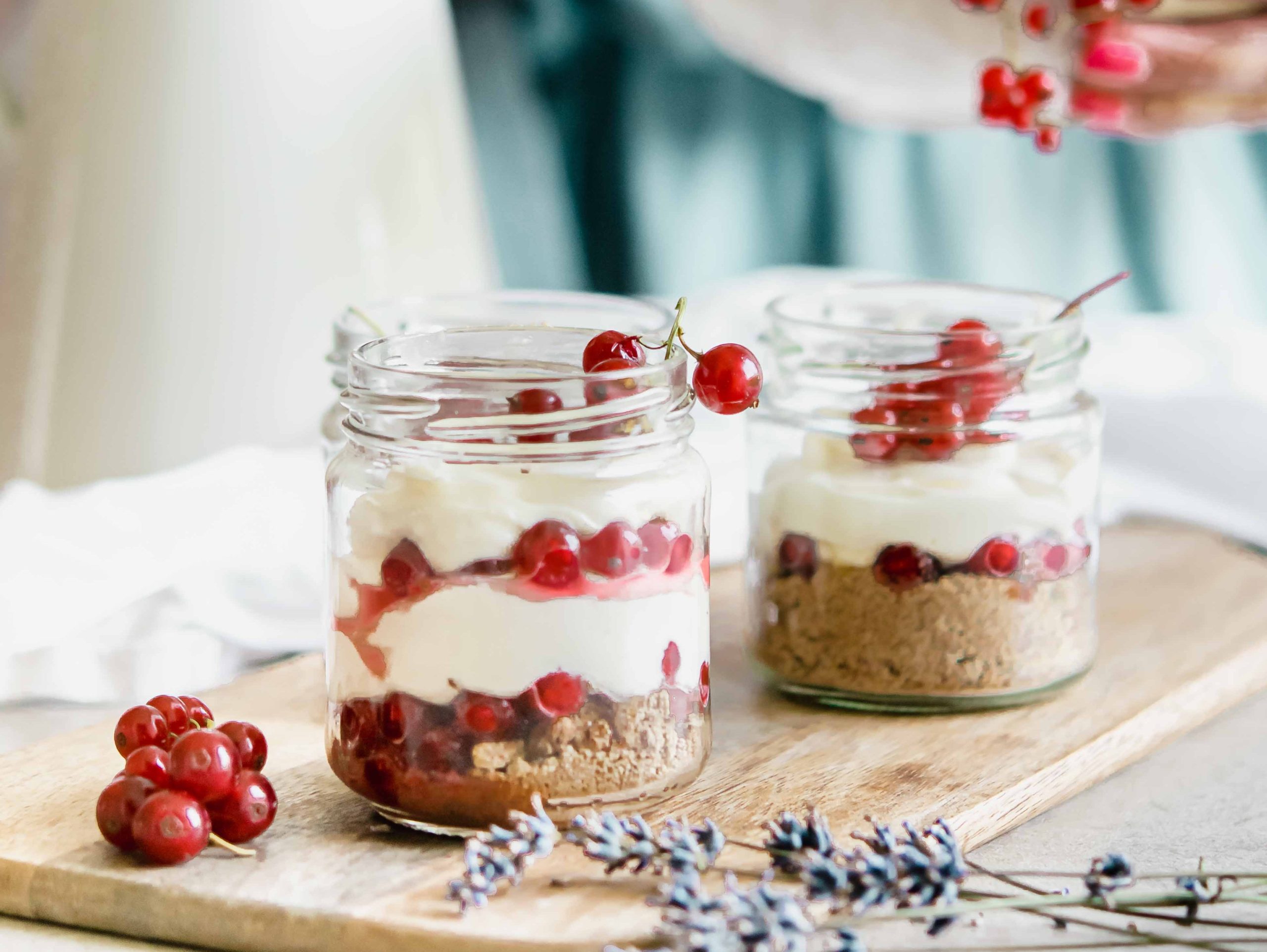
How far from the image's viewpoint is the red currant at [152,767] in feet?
2.28

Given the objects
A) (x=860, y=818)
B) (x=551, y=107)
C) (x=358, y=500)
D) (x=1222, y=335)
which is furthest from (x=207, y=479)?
(x=551, y=107)

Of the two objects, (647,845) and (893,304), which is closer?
(647,845)

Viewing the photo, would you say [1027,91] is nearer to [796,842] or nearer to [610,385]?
[610,385]

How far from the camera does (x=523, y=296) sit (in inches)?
38.7

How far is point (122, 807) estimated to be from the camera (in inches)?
27.0

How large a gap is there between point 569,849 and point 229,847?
16 centimetres

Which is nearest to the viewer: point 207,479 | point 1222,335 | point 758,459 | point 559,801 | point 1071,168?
point 559,801

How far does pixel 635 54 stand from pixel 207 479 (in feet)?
3.77

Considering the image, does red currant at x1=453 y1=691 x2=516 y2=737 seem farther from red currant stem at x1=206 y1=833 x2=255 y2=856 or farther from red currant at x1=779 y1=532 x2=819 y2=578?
red currant at x1=779 y1=532 x2=819 y2=578

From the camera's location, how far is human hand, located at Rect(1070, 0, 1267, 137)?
1159mm

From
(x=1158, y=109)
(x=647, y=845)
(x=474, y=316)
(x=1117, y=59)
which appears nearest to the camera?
(x=647, y=845)

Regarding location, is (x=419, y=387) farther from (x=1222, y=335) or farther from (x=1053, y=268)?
(x=1053, y=268)

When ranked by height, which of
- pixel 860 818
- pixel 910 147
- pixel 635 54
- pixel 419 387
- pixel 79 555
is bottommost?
pixel 860 818

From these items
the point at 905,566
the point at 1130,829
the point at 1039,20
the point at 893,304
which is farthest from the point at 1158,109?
the point at 1130,829
